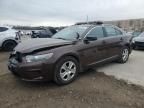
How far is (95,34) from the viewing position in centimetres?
531

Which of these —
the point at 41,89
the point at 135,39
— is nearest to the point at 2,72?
the point at 41,89

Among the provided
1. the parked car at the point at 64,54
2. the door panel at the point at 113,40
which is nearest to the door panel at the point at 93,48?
the parked car at the point at 64,54

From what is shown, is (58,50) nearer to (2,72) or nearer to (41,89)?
(41,89)

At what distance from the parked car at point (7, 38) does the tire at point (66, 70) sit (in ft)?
21.6

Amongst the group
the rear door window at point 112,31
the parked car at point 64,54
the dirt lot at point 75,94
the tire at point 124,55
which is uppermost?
the rear door window at point 112,31

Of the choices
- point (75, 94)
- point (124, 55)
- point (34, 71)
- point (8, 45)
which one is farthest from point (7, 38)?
point (75, 94)

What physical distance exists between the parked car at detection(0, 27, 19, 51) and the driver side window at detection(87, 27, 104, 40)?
20.3ft

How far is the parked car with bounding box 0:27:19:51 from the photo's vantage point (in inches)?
385

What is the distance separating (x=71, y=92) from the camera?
3.97m

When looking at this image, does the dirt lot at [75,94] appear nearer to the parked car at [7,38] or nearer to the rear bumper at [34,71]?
the rear bumper at [34,71]

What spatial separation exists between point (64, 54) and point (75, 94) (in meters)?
1.00

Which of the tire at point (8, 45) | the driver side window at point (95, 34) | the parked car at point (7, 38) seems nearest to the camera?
the driver side window at point (95, 34)

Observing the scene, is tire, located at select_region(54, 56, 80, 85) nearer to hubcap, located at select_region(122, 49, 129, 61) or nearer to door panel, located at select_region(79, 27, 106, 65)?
door panel, located at select_region(79, 27, 106, 65)

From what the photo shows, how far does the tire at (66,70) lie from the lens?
164 inches
